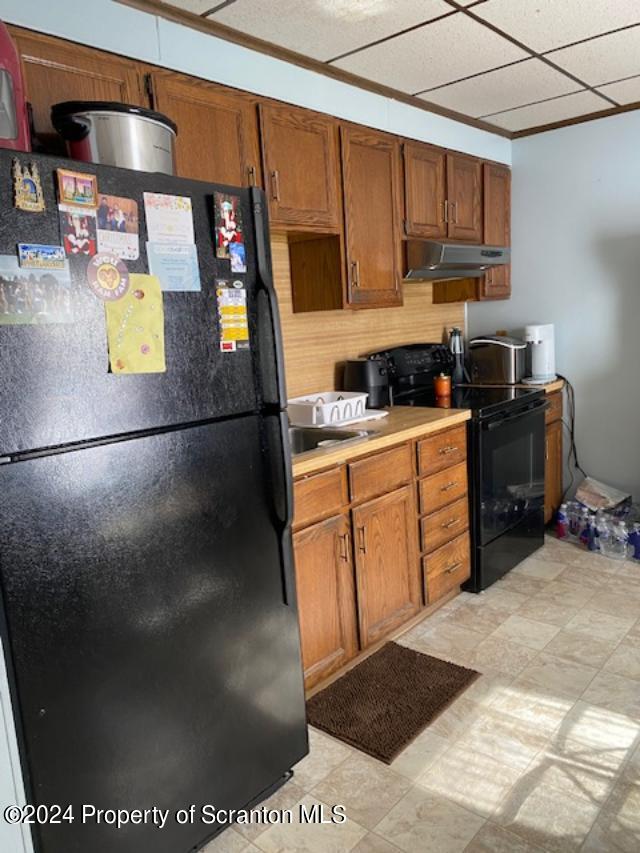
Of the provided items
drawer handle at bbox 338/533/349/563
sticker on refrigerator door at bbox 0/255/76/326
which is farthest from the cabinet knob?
sticker on refrigerator door at bbox 0/255/76/326

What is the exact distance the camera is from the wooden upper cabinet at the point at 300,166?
2408mm

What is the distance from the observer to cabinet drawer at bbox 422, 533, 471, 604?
9.27ft

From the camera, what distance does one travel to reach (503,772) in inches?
75.0

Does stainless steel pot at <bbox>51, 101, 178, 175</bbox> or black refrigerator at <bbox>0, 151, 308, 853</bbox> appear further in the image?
stainless steel pot at <bbox>51, 101, 178, 175</bbox>

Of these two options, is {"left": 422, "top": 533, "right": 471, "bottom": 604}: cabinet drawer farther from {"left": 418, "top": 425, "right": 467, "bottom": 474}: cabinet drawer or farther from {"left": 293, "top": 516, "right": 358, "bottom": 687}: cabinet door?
{"left": 293, "top": 516, "right": 358, "bottom": 687}: cabinet door

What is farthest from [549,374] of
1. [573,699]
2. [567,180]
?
[573,699]

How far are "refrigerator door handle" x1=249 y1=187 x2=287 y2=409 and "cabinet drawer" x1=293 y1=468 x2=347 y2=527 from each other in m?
0.53

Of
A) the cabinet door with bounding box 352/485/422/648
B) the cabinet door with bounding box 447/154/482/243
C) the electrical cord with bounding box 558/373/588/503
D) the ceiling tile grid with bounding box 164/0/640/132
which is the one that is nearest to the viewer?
the ceiling tile grid with bounding box 164/0/640/132

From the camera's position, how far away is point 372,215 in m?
2.90

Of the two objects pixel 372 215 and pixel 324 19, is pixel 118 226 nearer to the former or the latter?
pixel 324 19

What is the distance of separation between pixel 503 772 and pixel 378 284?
80.7 inches

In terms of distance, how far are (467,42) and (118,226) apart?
1.82m

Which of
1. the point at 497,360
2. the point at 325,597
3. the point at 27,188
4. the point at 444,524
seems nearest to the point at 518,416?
the point at 497,360

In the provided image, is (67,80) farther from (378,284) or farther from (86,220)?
(378,284)
